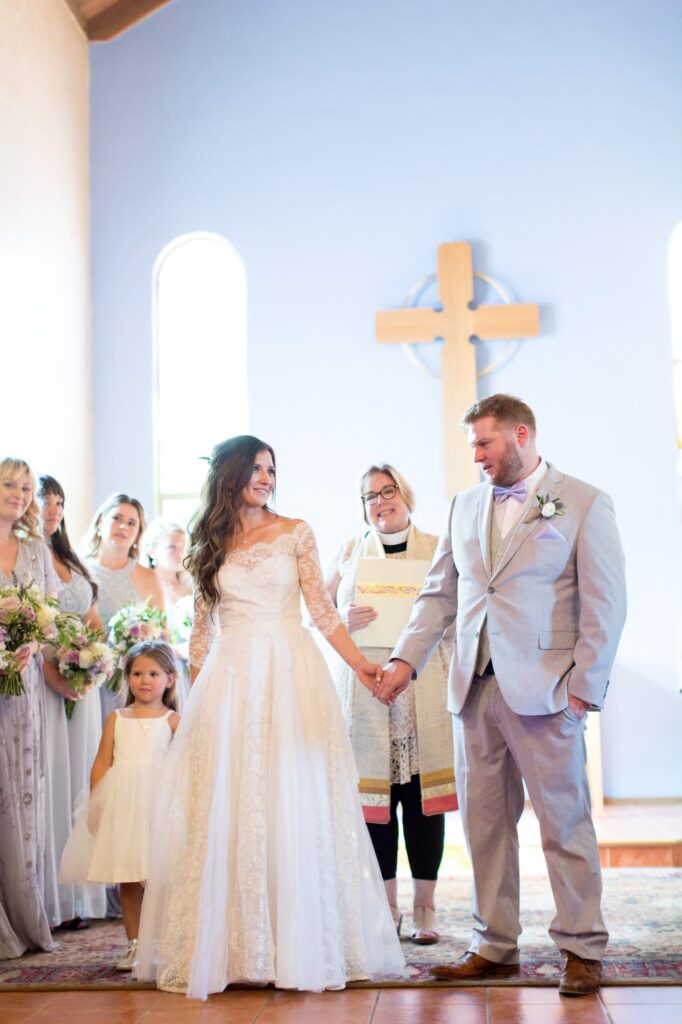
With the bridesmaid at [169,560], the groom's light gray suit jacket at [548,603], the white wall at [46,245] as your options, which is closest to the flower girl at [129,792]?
the groom's light gray suit jacket at [548,603]

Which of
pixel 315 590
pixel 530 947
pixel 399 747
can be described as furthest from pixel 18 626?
pixel 530 947

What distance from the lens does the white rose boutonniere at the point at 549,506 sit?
12.0ft

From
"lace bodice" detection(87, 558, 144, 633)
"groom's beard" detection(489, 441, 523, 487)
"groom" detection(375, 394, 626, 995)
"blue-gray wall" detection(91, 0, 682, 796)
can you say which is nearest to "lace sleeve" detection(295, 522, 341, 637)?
"groom" detection(375, 394, 626, 995)

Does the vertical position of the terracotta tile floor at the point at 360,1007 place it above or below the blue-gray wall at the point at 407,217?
below

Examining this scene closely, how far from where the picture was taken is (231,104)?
7977 millimetres

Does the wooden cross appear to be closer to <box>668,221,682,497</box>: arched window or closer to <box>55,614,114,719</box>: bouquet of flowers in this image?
<box>668,221,682,497</box>: arched window

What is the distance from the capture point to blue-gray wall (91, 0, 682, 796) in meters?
7.47

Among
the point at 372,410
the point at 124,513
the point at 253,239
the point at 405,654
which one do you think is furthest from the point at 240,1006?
the point at 253,239

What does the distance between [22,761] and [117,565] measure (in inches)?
52.8

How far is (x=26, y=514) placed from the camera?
4.65 meters

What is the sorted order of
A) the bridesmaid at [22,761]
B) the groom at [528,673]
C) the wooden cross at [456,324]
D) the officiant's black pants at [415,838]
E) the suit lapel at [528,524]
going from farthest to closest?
the wooden cross at [456,324], the officiant's black pants at [415,838], the bridesmaid at [22,761], the suit lapel at [528,524], the groom at [528,673]

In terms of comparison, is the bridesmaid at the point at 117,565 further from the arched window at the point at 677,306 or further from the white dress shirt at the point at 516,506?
the arched window at the point at 677,306

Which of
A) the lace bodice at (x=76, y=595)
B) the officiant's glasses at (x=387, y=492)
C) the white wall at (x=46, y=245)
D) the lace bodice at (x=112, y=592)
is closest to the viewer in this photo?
the officiant's glasses at (x=387, y=492)

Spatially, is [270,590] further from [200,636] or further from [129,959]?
[129,959]
